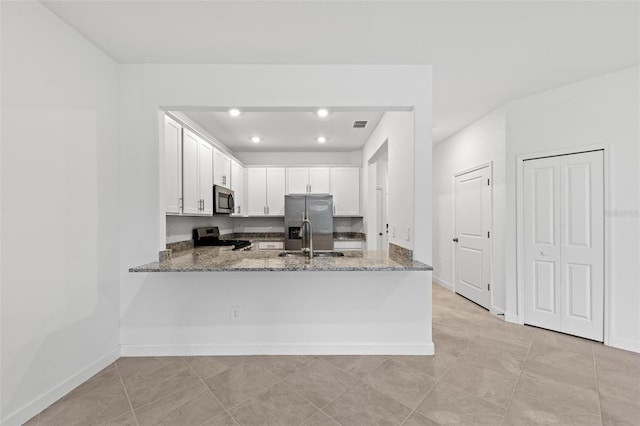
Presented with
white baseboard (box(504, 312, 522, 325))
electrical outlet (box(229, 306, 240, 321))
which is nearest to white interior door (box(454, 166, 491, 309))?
white baseboard (box(504, 312, 522, 325))

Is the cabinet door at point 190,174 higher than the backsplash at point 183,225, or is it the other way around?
the cabinet door at point 190,174

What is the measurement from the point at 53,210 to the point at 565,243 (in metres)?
4.62

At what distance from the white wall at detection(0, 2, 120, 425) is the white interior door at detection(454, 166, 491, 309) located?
4.33 m

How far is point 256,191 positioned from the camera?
5.20 m

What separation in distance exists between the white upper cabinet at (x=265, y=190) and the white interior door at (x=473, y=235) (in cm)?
312

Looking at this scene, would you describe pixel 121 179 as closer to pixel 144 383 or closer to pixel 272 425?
pixel 144 383

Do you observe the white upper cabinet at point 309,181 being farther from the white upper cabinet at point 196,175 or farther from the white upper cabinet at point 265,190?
the white upper cabinet at point 196,175

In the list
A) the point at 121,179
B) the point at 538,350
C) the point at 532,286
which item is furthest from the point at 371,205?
the point at 121,179

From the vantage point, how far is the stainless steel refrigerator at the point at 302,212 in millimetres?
4859

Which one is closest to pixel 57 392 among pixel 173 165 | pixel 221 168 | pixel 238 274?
pixel 238 274

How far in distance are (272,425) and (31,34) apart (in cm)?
285

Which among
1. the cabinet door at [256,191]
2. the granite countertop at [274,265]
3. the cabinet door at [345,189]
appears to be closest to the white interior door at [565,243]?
the granite countertop at [274,265]

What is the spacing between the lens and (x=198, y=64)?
243 cm

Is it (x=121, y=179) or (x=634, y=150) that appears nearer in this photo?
(x=121, y=179)
